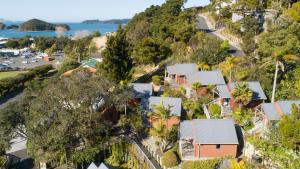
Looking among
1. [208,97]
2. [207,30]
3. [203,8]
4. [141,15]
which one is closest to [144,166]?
[208,97]

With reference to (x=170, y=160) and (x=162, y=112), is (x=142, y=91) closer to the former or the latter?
(x=162, y=112)

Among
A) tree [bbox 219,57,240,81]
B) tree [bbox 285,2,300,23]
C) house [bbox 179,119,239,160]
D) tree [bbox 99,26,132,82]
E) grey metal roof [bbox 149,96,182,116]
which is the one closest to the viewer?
house [bbox 179,119,239,160]

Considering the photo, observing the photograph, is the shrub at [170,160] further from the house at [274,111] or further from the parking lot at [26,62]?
the parking lot at [26,62]

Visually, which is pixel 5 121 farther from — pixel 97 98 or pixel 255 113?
pixel 255 113

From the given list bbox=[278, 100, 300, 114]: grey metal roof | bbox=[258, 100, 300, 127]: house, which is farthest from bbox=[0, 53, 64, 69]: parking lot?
bbox=[278, 100, 300, 114]: grey metal roof

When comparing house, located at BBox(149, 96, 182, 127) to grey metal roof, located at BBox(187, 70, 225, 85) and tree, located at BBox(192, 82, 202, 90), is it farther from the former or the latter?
grey metal roof, located at BBox(187, 70, 225, 85)

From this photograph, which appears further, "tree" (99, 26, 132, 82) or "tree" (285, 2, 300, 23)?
"tree" (285, 2, 300, 23)

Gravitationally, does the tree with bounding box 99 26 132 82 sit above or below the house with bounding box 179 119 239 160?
above
